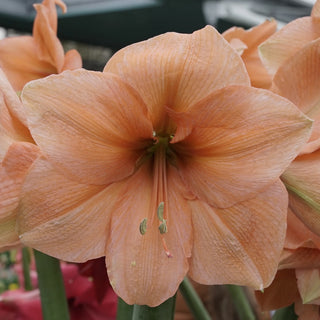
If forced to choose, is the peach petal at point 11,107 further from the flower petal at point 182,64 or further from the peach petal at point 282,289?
the peach petal at point 282,289

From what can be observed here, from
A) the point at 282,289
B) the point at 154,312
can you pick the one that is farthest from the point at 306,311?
the point at 154,312

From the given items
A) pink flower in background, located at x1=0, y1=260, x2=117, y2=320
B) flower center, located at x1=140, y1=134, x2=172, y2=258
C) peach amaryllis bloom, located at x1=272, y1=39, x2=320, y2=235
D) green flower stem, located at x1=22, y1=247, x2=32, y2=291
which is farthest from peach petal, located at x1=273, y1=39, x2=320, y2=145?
green flower stem, located at x1=22, y1=247, x2=32, y2=291

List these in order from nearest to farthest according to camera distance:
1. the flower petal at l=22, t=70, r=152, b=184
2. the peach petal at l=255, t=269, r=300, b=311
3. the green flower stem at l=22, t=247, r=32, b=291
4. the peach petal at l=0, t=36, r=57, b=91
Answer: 1. the flower petal at l=22, t=70, r=152, b=184
2. the peach petal at l=255, t=269, r=300, b=311
3. the peach petal at l=0, t=36, r=57, b=91
4. the green flower stem at l=22, t=247, r=32, b=291

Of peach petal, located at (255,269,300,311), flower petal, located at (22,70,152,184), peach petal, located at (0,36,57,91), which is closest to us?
flower petal, located at (22,70,152,184)

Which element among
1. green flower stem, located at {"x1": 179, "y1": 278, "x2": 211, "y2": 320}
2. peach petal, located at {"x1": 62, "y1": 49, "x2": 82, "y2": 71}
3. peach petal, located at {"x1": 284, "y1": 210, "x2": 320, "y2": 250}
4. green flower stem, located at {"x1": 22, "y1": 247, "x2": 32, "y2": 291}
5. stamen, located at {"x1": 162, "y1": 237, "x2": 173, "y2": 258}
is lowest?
green flower stem, located at {"x1": 22, "y1": 247, "x2": 32, "y2": 291}

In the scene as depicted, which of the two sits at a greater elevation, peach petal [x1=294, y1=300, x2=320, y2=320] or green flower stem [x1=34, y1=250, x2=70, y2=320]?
peach petal [x1=294, y1=300, x2=320, y2=320]

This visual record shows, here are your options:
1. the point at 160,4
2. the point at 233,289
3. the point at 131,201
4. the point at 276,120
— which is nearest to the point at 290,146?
the point at 276,120

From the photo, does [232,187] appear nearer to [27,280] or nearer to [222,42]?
[222,42]

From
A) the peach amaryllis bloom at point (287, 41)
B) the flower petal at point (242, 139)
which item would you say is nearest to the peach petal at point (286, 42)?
the peach amaryllis bloom at point (287, 41)

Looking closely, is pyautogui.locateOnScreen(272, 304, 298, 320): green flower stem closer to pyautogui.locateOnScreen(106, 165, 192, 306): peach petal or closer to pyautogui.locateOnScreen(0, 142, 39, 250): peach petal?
pyautogui.locateOnScreen(106, 165, 192, 306): peach petal
